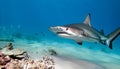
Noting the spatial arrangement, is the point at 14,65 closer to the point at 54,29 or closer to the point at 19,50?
the point at 19,50

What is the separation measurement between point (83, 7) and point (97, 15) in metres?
17.7

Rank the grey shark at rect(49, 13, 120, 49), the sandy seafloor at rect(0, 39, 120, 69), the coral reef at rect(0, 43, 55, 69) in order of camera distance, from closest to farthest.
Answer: the coral reef at rect(0, 43, 55, 69), the grey shark at rect(49, 13, 120, 49), the sandy seafloor at rect(0, 39, 120, 69)

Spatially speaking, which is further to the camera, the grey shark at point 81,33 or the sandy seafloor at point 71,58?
→ the sandy seafloor at point 71,58

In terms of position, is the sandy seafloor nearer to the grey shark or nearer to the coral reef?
the coral reef

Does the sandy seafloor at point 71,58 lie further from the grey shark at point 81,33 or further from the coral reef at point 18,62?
the grey shark at point 81,33

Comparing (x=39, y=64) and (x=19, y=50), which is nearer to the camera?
(x=39, y=64)

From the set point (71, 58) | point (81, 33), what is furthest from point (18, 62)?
point (71, 58)

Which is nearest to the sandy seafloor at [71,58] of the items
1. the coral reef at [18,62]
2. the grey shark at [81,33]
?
the coral reef at [18,62]

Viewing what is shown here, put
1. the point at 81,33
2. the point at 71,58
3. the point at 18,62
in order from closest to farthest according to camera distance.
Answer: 1. the point at 18,62
2. the point at 81,33
3. the point at 71,58

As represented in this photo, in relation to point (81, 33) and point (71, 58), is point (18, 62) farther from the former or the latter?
point (71, 58)

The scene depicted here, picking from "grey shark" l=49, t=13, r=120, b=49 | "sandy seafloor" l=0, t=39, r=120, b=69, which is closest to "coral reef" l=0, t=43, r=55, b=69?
"sandy seafloor" l=0, t=39, r=120, b=69

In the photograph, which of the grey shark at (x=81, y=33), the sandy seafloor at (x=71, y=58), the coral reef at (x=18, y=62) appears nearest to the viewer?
the coral reef at (x=18, y=62)

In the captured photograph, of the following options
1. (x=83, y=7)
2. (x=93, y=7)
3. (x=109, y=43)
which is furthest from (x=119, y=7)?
(x=109, y=43)

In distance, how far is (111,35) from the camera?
8.16 m
